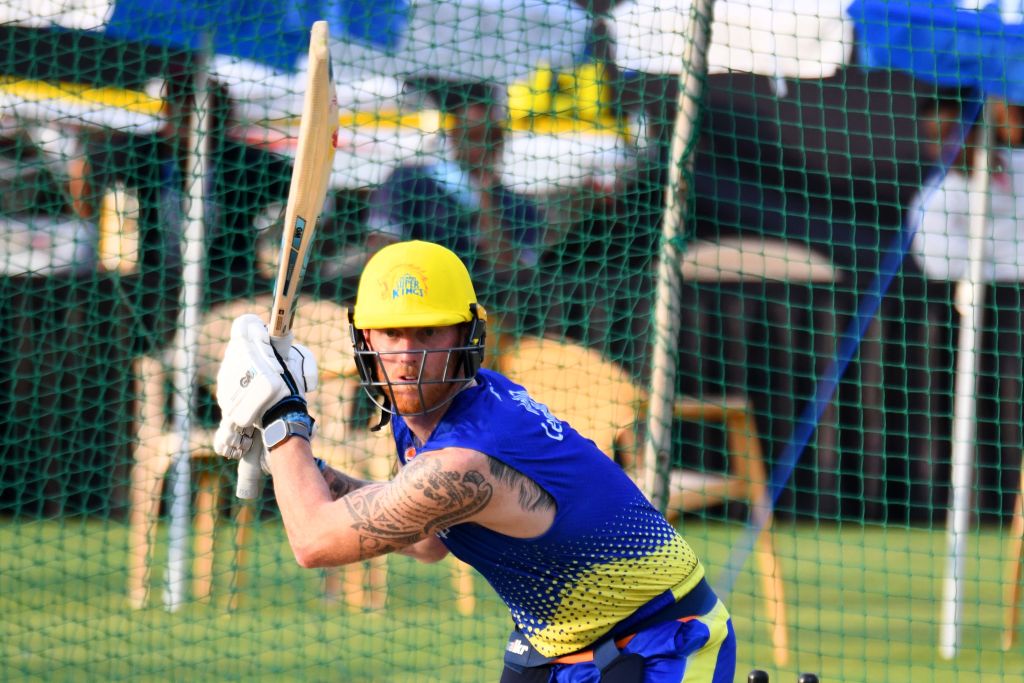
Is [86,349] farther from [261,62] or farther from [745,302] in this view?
[745,302]

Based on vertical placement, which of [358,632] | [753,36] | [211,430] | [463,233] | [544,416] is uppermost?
[753,36]

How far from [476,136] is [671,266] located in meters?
1.38

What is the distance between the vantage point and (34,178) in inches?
272

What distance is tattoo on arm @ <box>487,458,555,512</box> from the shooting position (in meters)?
2.60

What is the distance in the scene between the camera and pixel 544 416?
2789mm

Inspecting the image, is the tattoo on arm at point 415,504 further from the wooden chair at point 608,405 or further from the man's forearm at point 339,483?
the wooden chair at point 608,405

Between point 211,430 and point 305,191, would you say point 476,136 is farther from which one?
point 305,191

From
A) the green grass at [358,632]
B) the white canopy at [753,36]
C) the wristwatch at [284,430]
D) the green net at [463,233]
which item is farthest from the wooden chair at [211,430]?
the wristwatch at [284,430]

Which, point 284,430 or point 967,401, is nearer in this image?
point 284,430

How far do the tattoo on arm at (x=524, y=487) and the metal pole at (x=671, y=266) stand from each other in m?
1.96

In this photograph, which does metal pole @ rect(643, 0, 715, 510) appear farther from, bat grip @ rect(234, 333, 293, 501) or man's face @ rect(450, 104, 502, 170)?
bat grip @ rect(234, 333, 293, 501)

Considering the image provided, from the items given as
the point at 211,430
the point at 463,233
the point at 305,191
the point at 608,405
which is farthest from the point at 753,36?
the point at 211,430

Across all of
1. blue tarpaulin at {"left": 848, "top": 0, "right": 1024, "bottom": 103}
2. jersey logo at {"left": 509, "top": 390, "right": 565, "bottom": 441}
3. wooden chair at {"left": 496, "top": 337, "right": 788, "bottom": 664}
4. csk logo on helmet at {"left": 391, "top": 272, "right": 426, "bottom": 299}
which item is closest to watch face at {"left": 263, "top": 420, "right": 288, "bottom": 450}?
csk logo on helmet at {"left": 391, "top": 272, "right": 426, "bottom": 299}

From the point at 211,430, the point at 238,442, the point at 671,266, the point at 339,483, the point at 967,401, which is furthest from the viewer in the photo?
the point at 211,430
